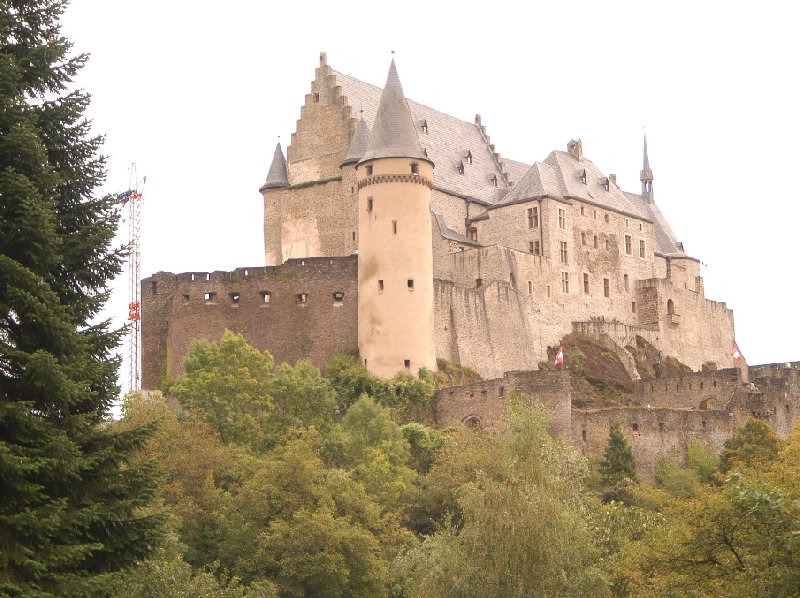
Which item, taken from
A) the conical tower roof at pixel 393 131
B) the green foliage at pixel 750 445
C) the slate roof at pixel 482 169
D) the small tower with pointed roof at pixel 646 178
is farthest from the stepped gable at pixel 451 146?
the green foliage at pixel 750 445

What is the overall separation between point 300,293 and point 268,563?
1150 inches

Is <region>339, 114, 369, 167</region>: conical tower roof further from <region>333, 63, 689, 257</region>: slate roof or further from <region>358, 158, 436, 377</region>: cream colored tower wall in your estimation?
<region>358, 158, 436, 377</region>: cream colored tower wall

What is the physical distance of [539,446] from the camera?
53.8 m

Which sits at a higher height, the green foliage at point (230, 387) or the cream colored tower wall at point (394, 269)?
the cream colored tower wall at point (394, 269)

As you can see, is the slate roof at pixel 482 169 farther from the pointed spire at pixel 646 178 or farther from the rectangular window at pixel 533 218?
the pointed spire at pixel 646 178

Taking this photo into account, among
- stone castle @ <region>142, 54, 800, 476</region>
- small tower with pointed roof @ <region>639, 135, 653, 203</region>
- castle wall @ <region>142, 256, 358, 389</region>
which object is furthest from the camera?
small tower with pointed roof @ <region>639, 135, 653, 203</region>

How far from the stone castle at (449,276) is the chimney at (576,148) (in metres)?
0.13

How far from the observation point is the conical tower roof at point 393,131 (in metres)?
77.8

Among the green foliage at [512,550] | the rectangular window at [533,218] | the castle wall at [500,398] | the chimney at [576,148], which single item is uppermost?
the chimney at [576,148]

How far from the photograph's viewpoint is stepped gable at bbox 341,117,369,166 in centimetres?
8512

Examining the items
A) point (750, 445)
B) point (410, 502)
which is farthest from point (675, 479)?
point (410, 502)

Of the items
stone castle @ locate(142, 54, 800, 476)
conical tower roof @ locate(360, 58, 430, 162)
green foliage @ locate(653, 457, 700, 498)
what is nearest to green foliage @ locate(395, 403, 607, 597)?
green foliage @ locate(653, 457, 700, 498)

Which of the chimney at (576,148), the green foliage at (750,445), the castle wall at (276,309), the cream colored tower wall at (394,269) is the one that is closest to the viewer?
the green foliage at (750,445)

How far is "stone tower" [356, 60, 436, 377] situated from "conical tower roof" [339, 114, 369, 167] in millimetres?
6268
